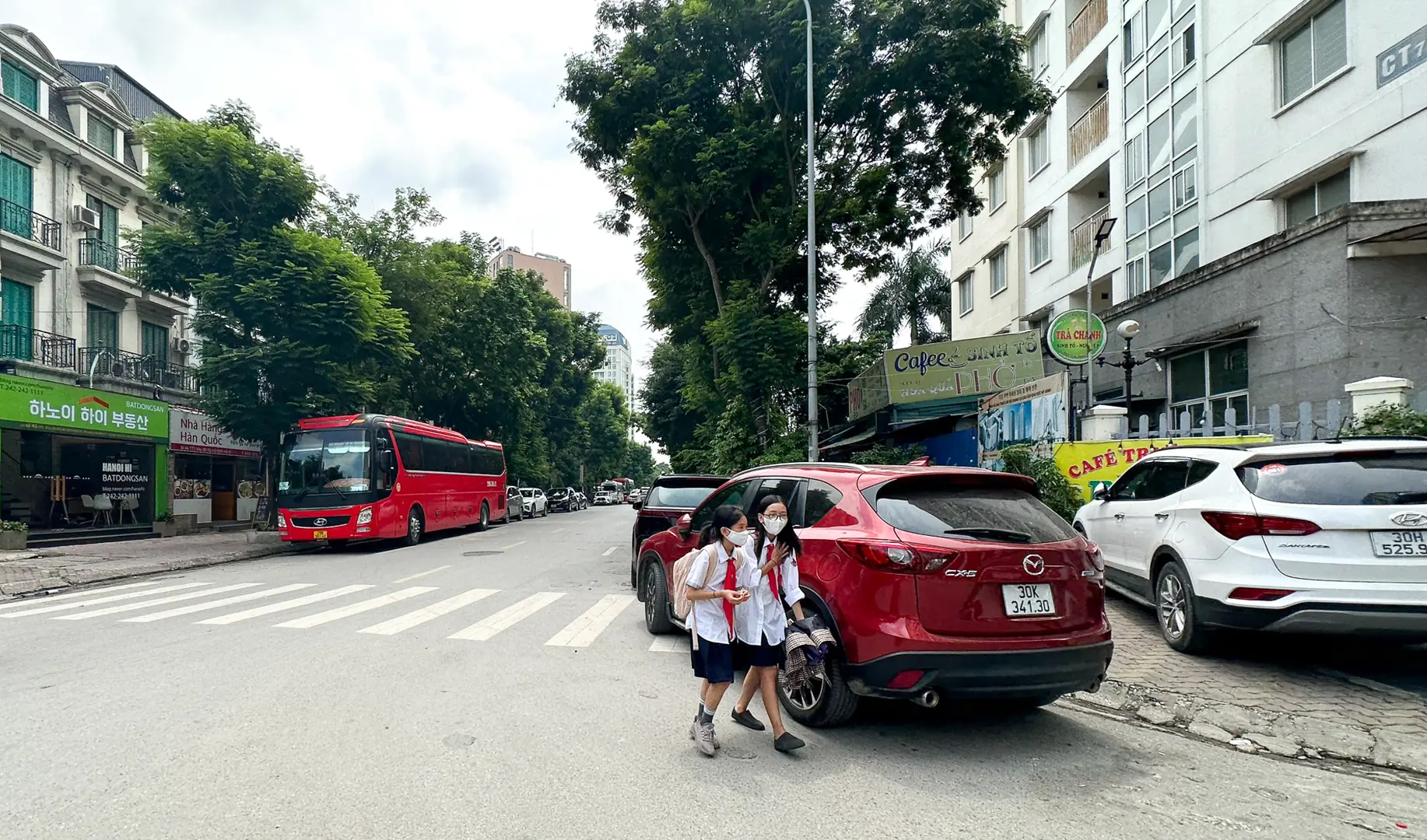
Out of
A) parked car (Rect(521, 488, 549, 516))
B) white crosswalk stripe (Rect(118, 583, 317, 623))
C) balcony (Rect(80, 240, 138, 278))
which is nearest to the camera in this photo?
white crosswalk stripe (Rect(118, 583, 317, 623))

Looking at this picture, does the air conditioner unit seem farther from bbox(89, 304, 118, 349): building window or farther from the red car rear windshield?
the red car rear windshield

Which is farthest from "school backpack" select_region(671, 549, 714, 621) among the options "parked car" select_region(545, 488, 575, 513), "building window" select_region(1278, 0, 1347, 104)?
"parked car" select_region(545, 488, 575, 513)

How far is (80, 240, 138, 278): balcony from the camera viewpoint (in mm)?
21188

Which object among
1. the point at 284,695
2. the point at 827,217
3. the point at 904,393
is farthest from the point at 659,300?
the point at 284,695

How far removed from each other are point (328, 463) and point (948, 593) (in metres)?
16.8

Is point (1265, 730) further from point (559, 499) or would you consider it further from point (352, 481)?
point (559, 499)

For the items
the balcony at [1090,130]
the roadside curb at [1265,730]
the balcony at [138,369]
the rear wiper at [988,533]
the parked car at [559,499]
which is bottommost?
the parked car at [559,499]

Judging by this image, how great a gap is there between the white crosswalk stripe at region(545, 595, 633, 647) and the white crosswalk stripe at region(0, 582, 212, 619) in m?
6.46

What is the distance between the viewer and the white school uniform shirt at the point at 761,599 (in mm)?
4531

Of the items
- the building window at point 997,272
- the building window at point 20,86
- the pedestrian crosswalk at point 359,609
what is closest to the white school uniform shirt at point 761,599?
the pedestrian crosswalk at point 359,609

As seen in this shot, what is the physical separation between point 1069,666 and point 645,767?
2449 mm

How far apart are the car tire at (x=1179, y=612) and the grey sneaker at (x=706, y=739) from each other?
4.21 metres

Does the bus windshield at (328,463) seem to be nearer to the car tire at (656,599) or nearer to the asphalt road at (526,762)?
the asphalt road at (526,762)

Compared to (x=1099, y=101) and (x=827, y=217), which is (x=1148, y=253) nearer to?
(x=1099, y=101)
